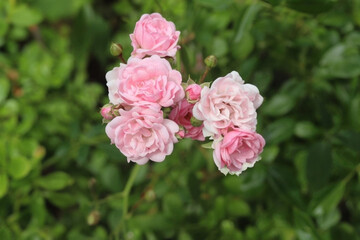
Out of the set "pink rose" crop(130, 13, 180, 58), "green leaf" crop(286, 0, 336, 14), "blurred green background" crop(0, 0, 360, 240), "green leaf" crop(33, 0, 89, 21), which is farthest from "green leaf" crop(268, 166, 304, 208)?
"green leaf" crop(33, 0, 89, 21)

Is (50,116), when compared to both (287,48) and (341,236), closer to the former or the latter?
(287,48)

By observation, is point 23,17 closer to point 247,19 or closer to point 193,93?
point 247,19

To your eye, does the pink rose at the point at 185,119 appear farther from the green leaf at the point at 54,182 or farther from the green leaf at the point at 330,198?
the green leaf at the point at 54,182

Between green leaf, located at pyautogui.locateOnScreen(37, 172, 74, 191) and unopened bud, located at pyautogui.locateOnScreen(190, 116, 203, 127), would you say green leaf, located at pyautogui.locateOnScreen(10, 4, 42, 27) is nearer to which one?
green leaf, located at pyautogui.locateOnScreen(37, 172, 74, 191)


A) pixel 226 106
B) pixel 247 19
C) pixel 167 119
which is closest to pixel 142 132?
pixel 167 119

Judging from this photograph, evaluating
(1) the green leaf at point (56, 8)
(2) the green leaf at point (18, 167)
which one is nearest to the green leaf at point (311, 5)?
(2) the green leaf at point (18, 167)
